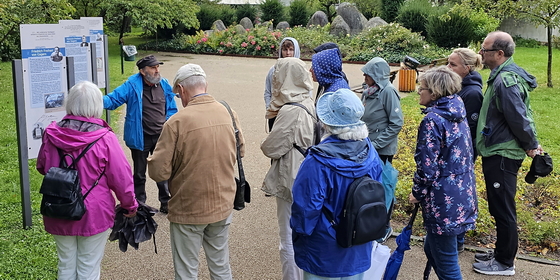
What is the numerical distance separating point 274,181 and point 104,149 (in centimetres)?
135

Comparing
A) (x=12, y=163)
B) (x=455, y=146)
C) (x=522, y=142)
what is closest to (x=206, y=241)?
(x=455, y=146)

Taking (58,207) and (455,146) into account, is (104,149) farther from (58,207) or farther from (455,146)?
(455,146)

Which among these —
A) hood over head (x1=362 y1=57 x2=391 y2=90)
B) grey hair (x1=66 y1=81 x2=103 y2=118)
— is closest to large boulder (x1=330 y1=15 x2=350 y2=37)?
hood over head (x1=362 y1=57 x2=391 y2=90)

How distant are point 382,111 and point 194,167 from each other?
220 cm

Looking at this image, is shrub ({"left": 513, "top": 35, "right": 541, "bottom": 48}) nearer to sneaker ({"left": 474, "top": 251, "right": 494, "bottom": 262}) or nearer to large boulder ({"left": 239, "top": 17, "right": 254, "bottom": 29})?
large boulder ({"left": 239, "top": 17, "right": 254, "bottom": 29})

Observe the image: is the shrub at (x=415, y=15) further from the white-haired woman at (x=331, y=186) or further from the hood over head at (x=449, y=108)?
the white-haired woman at (x=331, y=186)

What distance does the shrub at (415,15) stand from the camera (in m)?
26.4

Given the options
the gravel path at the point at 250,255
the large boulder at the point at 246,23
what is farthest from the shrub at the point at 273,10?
the gravel path at the point at 250,255

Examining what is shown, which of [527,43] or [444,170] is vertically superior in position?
[527,43]

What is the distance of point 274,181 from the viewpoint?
4.27 meters

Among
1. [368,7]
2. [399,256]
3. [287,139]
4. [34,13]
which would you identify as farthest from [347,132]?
[368,7]

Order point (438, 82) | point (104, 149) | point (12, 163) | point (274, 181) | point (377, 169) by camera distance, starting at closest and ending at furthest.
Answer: point (377, 169)
point (104, 149)
point (438, 82)
point (274, 181)
point (12, 163)

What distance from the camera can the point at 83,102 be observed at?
142 inches

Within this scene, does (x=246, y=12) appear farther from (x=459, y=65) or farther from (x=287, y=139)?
(x=287, y=139)
